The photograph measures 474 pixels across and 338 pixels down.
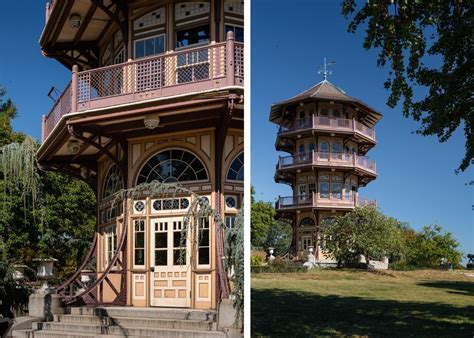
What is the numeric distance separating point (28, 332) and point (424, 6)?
401 cm

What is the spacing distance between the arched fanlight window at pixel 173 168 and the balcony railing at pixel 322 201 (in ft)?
2.79

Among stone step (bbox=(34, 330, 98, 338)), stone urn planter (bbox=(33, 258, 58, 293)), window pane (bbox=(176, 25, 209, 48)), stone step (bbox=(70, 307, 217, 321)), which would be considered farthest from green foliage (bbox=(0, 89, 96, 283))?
window pane (bbox=(176, 25, 209, 48))

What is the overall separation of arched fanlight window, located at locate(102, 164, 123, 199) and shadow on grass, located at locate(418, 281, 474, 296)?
2.93 meters

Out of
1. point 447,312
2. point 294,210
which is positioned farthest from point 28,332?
point 447,312

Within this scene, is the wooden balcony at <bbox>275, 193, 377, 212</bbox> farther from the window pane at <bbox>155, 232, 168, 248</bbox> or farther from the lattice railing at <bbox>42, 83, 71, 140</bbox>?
the lattice railing at <bbox>42, 83, 71, 140</bbox>

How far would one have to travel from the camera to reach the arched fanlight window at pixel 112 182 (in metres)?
5.75

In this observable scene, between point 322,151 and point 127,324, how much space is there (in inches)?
81.3

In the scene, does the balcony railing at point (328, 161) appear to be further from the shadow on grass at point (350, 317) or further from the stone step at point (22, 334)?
the stone step at point (22, 334)

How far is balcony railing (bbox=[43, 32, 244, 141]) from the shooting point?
14.5ft

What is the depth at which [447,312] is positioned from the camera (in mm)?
4059

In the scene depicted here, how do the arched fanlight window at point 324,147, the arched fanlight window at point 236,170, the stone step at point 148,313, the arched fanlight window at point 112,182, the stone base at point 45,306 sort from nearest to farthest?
the arched fanlight window at point 324,147
the stone step at point 148,313
the arched fanlight window at point 236,170
the stone base at point 45,306
the arched fanlight window at point 112,182

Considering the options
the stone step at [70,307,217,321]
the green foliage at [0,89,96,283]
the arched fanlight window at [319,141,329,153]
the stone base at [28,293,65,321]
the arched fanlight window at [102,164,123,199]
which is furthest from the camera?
the arched fanlight window at [102,164,123,199]

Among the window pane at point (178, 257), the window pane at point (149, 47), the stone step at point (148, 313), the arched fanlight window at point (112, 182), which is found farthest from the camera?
the arched fanlight window at point (112, 182)

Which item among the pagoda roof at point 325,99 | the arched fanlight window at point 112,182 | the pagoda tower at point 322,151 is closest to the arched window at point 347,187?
the pagoda tower at point 322,151
